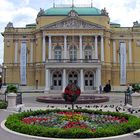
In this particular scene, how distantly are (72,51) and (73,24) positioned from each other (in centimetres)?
593

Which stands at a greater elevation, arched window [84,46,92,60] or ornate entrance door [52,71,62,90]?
arched window [84,46,92,60]

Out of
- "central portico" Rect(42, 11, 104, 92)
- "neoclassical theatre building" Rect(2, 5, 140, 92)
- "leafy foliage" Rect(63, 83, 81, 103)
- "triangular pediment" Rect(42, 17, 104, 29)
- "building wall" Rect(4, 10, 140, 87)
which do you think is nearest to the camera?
→ "leafy foliage" Rect(63, 83, 81, 103)

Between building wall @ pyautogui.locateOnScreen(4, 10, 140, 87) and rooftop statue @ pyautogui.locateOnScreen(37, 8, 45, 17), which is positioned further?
rooftop statue @ pyautogui.locateOnScreen(37, 8, 45, 17)

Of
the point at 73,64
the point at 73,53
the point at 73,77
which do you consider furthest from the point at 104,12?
the point at 73,77

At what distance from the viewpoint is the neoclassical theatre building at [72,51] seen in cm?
5972

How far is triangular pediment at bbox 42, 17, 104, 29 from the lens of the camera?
200ft

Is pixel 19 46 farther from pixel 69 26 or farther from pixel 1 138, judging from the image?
pixel 1 138

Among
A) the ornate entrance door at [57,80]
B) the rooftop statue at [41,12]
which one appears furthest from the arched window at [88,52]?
the rooftop statue at [41,12]

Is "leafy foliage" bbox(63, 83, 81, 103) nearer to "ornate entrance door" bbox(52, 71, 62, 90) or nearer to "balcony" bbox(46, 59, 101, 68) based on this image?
"balcony" bbox(46, 59, 101, 68)

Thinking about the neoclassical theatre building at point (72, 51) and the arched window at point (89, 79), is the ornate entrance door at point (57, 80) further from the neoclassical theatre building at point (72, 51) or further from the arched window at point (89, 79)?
the arched window at point (89, 79)

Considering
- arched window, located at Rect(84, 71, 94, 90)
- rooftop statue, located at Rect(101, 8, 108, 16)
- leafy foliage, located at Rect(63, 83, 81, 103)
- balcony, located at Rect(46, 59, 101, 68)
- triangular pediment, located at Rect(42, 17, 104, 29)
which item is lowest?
leafy foliage, located at Rect(63, 83, 81, 103)

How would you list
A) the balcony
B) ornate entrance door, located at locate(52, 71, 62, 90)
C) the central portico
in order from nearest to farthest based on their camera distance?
the balcony → the central portico → ornate entrance door, located at locate(52, 71, 62, 90)

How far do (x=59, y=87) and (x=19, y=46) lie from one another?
13.8m

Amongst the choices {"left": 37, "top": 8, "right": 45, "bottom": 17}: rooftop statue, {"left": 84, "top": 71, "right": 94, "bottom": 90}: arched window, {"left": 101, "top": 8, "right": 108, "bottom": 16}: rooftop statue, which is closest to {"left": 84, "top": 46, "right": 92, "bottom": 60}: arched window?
{"left": 84, "top": 71, "right": 94, "bottom": 90}: arched window
